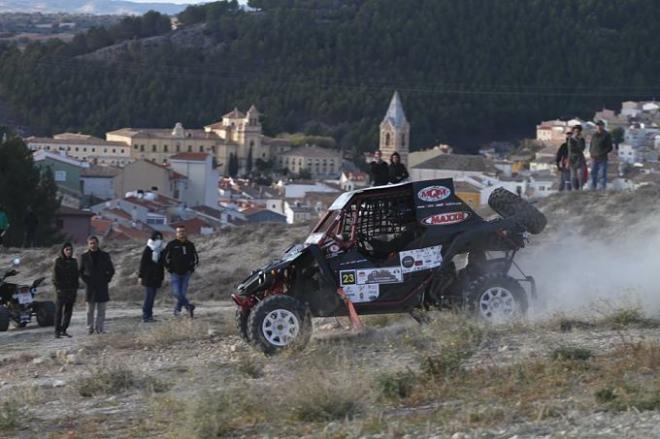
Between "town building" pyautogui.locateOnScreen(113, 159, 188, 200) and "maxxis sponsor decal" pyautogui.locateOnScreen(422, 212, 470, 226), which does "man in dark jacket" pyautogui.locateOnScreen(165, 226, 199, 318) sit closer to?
"maxxis sponsor decal" pyautogui.locateOnScreen(422, 212, 470, 226)

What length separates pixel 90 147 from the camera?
14000 cm

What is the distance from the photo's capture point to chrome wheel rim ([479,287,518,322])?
1530cm

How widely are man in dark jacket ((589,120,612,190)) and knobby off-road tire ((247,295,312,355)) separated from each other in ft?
44.5

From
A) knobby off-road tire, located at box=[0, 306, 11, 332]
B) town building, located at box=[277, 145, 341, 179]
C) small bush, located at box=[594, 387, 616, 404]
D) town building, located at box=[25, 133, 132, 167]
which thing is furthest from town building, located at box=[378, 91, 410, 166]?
small bush, located at box=[594, 387, 616, 404]

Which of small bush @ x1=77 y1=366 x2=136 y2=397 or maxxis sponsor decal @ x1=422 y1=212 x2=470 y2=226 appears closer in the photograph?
small bush @ x1=77 y1=366 x2=136 y2=397

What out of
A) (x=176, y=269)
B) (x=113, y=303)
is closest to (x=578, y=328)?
(x=176, y=269)

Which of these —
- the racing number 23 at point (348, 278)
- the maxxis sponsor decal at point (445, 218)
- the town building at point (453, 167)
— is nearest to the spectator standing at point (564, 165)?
the maxxis sponsor decal at point (445, 218)

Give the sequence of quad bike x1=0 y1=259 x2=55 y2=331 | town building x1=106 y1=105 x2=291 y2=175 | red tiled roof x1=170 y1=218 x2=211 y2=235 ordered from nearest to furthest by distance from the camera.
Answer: quad bike x1=0 y1=259 x2=55 y2=331
red tiled roof x1=170 y1=218 x2=211 y2=235
town building x1=106 y1=105 x2=291 y2=175

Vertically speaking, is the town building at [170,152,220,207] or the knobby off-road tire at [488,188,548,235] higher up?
the town building at [170,152,220,207]

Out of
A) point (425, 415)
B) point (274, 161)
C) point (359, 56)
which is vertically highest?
point (359, 56)

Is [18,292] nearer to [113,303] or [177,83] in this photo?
[113,303]

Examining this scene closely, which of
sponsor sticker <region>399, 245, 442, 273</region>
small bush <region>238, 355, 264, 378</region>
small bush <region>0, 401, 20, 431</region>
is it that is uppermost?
sponsor sticker <region>399, 245, 442, 273</region>

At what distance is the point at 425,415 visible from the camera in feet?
36.9

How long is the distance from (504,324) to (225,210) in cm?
7046
